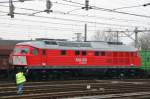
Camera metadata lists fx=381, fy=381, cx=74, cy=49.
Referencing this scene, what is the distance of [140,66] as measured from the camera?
141ft

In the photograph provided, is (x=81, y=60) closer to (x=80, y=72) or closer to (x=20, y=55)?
(x=80, y=72)

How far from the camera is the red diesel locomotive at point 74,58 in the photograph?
3391 centimetres

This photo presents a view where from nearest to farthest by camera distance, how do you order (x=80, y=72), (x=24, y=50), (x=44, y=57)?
(x=24, y=50) → (x=44, y=57) → (x=80, y=72)

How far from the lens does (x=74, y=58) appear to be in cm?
3691

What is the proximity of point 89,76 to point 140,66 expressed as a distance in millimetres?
6615

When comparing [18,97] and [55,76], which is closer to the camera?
[18,97]

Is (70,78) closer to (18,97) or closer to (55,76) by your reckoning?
(55,76)

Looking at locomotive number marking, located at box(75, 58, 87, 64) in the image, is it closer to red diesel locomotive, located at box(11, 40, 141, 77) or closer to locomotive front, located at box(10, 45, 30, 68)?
red diesel locomotive, located at box(11, 40, 141, 77)

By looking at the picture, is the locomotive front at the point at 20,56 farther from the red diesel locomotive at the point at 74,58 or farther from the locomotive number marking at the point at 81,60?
the locomotive number marking at the point at 81,60

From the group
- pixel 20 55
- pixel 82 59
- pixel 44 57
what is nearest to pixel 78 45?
pixel 82 59

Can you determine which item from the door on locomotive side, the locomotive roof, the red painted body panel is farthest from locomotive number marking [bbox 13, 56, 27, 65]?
the door on locomotive side

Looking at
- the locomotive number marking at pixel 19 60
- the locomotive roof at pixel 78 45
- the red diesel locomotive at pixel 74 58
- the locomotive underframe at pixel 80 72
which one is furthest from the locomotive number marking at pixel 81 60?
the locomotive number marking at pixel 19 60

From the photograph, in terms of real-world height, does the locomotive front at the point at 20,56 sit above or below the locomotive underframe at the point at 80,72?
above

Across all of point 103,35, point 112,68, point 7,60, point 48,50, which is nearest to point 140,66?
point 112,68
